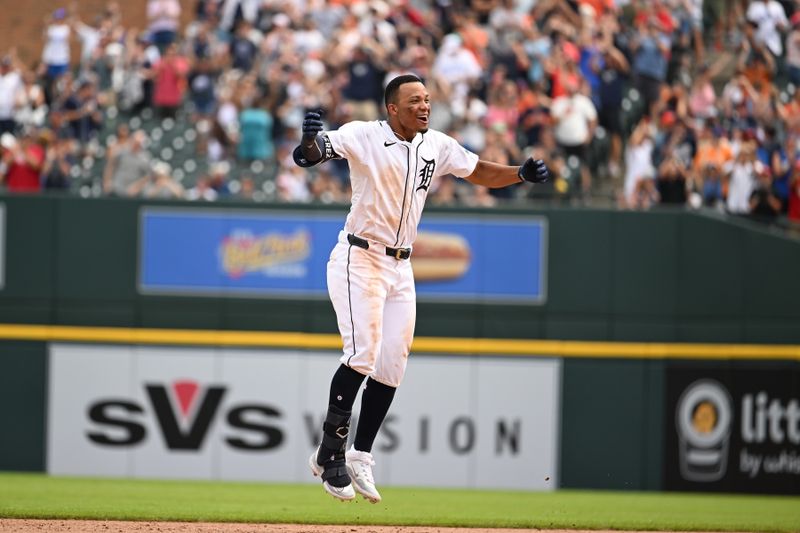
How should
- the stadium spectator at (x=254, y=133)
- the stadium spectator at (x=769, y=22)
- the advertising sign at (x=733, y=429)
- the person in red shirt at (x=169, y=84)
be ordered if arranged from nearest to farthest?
the advertising sign at (x=733, y=429) → the stadium spectator at (x=254, y=133) → the person in red shirt at (x=169, y=84) → the stadium spectator at (x=769, y=22)

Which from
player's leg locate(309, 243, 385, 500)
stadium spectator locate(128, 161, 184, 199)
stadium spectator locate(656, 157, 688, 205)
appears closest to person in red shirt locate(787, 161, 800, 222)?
stadium spectator locate(656, 157, 688, 205)

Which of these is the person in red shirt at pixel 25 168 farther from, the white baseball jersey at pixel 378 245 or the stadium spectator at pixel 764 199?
the white baseball jersey at pixel 378 245

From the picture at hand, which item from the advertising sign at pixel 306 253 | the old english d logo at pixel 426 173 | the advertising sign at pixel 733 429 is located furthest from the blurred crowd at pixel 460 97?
the old english d logo at pixel 426 173

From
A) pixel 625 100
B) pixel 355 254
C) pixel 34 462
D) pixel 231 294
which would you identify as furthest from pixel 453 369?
pixel 355 254

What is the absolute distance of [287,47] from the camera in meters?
17.2

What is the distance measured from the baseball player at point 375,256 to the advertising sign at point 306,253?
25.0ft

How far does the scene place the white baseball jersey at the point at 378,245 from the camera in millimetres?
8164

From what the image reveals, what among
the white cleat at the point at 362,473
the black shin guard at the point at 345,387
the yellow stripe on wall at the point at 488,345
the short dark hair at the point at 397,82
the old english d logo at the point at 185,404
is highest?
the short dark hair at the point at 397,82

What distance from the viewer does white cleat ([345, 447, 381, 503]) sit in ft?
27.2

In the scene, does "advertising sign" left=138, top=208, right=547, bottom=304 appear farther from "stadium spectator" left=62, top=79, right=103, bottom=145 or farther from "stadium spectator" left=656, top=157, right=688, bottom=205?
"stadium spectator" left=62, top=79, right=103, bottom=145

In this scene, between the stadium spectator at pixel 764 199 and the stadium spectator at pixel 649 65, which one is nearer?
the stadium spectator at pixel 764 199

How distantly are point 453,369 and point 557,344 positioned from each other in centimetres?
127

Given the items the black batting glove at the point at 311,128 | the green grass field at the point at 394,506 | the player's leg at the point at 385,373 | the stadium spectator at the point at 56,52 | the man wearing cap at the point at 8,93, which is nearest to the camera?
the black batting glove at the point at 311,128

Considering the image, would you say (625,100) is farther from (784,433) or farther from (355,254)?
(355,254)
